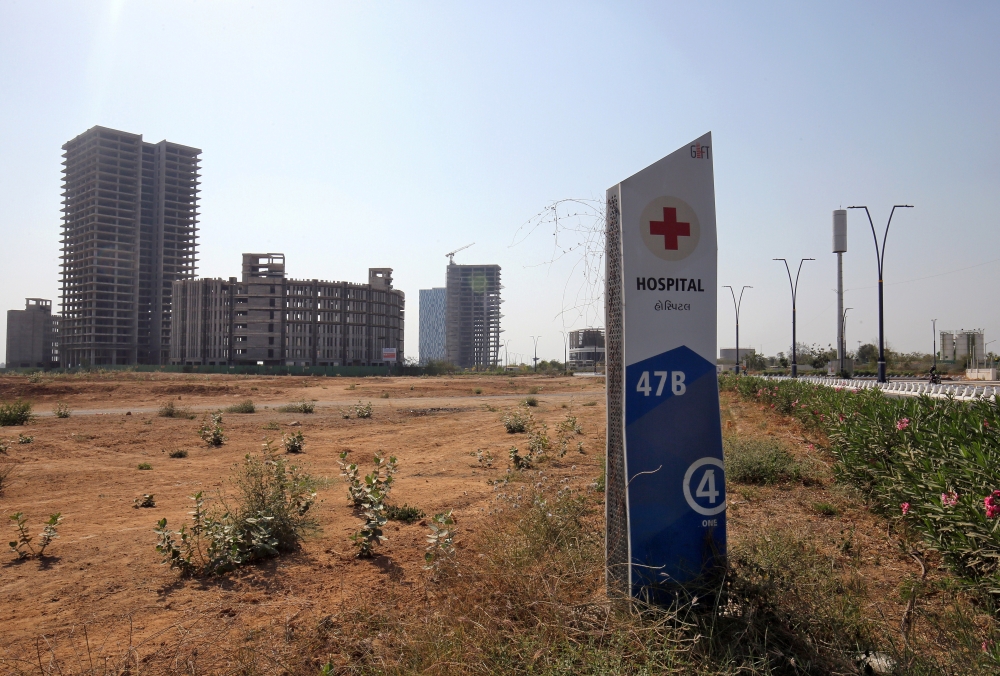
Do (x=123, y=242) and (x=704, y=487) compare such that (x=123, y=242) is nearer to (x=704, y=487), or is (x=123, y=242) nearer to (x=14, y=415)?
(x=14, y=415)

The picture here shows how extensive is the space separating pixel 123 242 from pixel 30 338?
32005 millimetres

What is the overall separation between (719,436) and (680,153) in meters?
1.86

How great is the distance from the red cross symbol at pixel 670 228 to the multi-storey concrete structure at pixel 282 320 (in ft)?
324

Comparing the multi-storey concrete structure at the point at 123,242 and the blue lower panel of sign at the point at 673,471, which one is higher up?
the multi-storey concrete structure at the point at 123,242

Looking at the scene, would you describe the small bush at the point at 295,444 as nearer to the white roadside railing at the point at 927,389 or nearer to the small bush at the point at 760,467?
the small bush at the point at 760,467

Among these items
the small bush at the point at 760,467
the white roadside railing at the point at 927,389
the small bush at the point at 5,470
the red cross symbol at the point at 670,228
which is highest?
the red cross symbol at the point at 670,228

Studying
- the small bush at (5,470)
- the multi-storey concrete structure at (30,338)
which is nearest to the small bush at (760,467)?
the small bush at (5,470)

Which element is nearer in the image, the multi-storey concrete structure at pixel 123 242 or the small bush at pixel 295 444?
the small bush at pixel 295 444

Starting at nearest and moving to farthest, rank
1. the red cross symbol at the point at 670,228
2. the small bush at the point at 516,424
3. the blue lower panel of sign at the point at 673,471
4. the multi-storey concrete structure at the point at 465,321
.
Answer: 1. the blue lower panel of sign at the point at 673,471
2. the red cross symbol at the point at 670,228
3. the small bush at the point at 516,424
4. the multi-storey concrete structure at the point at 465,321

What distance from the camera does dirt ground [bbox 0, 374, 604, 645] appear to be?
4582 mm

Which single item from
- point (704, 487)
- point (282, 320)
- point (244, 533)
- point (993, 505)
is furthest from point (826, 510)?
point (282, 320)

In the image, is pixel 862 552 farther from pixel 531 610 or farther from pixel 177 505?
pixel 177 505

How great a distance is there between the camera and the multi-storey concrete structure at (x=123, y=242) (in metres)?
127

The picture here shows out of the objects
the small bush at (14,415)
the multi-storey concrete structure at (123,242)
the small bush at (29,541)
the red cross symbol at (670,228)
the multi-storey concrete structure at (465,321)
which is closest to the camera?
the red cross symbol at (670,228)
